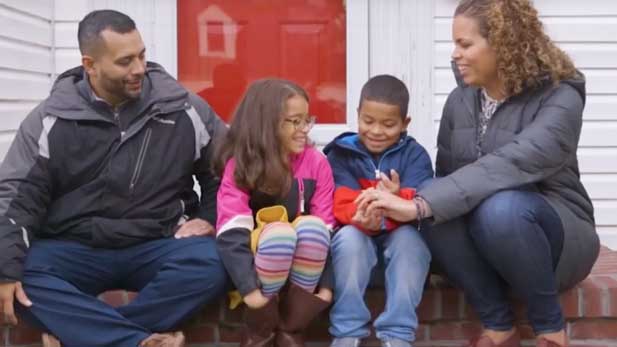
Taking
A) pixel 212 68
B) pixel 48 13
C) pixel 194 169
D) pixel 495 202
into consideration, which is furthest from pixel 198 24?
pixel 495 202

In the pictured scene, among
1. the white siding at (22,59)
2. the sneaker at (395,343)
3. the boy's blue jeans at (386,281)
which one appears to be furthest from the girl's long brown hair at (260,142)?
the white siding at (22,59)

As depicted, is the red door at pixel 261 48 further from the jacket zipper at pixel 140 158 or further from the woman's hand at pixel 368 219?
the woman's hand at pixel 368 219

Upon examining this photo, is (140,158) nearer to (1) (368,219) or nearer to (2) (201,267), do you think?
(2) (201,267)

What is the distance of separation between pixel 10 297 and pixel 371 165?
1.29 metres

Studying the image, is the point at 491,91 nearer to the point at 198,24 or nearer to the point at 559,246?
the point at 559,246

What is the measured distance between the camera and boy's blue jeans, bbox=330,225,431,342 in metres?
3.40

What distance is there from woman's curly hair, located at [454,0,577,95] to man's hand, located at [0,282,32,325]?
173cm

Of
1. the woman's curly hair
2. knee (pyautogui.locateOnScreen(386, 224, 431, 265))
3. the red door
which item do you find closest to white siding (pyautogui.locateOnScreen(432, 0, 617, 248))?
the red door

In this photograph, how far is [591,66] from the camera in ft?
17.0

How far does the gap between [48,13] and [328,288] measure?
2459 millimetres

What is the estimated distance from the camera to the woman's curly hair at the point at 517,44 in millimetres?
3461

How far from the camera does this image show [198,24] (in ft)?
17.7

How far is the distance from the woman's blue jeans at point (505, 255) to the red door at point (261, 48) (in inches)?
78.6

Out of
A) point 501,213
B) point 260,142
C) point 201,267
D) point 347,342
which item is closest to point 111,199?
point 201,267
